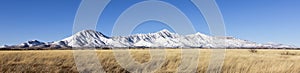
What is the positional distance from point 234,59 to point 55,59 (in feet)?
61.3

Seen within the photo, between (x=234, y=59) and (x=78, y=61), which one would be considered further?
(x=234, y=59)

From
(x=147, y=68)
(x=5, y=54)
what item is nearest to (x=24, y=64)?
(x=5, y=54)

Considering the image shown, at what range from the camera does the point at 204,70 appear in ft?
141

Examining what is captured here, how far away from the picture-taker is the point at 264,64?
45.9 metres

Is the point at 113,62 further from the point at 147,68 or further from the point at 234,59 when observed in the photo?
the point at 234,59

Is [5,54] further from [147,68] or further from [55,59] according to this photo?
[147,68]

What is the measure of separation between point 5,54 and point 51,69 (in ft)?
23.5

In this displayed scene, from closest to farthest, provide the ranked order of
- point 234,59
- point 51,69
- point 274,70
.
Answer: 1. point 51,69
2. point 274,70
3. point 234,59

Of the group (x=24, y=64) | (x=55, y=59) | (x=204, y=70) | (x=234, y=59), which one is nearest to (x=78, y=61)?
(x=55, y=59)

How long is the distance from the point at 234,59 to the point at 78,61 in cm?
1645

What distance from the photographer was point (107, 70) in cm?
4225

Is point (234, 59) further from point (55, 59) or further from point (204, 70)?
point (55, 59)

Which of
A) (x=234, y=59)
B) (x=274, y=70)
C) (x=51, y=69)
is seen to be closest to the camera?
(x=51, y=69)

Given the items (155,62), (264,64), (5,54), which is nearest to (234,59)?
(264,64)
